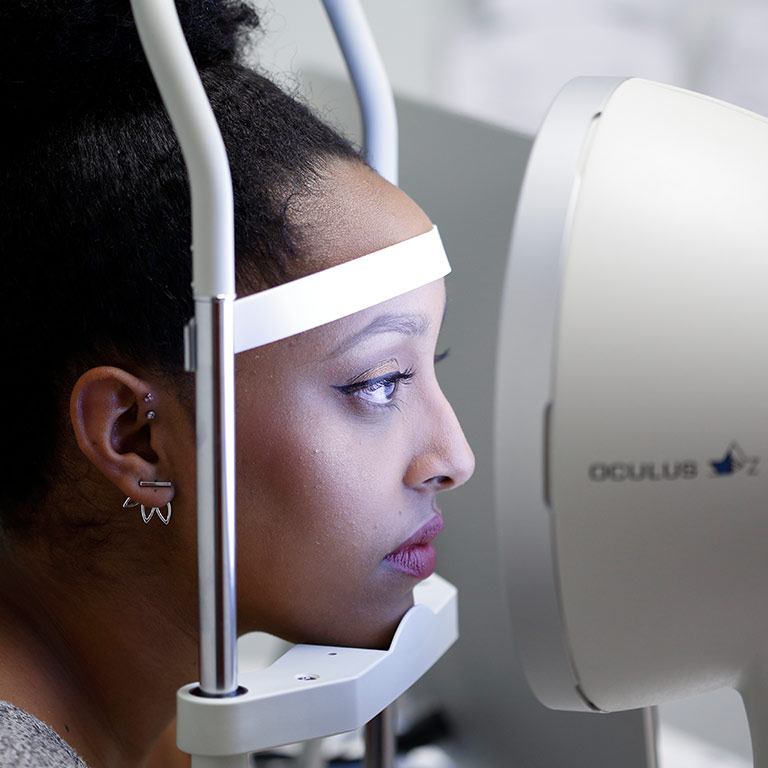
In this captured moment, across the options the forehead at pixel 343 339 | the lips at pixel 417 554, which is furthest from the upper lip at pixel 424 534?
the forehead at pixel 343 339

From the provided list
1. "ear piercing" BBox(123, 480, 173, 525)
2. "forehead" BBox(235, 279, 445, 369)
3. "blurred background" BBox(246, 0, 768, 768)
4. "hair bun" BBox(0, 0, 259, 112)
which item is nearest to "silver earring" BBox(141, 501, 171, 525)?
"ear piercing" BBox(123, 480, 173, 525)

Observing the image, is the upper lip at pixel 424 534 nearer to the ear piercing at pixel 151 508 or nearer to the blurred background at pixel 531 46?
the ear piercing at pixel 151 508

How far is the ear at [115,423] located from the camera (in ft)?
1.93

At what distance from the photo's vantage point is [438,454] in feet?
2.02

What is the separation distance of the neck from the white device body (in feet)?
0.99

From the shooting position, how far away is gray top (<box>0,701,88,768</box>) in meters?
0.50

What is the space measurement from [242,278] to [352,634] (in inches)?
9.0

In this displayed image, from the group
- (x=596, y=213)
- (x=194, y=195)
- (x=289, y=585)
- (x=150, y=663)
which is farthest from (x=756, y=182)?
(x=150, y=663)

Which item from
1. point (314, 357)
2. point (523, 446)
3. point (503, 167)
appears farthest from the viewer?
point (503, 167)

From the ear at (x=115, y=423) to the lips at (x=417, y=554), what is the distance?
0.48 ft

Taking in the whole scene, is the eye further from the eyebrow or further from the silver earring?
the silver earring

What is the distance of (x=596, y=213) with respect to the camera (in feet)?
1.30

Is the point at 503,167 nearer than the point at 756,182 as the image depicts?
No

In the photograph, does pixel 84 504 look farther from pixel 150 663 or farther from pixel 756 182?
pixel 756 182
